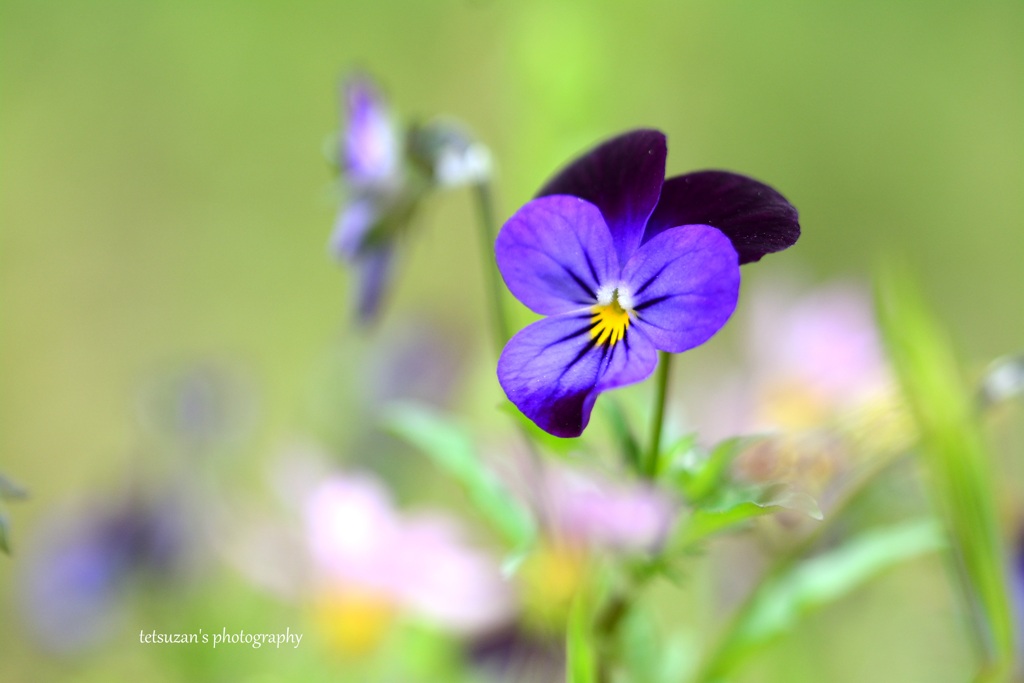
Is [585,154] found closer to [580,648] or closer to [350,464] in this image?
[580,648]

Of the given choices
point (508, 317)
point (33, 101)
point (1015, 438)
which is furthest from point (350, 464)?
point (33, 101)

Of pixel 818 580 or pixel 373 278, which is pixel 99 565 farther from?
pixel 818 580

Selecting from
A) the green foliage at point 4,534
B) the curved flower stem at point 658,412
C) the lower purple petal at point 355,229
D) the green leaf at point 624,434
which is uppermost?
the lower purple petal at point 355,229

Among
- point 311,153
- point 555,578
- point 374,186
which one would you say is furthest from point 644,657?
point 311,153

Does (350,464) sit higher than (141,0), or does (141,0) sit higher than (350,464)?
(141,0)

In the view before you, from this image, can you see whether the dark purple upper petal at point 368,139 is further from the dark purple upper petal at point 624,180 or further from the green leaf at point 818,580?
the green leaf at point 818,580

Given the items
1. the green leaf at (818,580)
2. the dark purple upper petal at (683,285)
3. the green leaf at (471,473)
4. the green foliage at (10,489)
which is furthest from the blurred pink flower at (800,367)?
the green foliage at (10,489)

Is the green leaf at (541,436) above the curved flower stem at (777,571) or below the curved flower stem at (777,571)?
above
